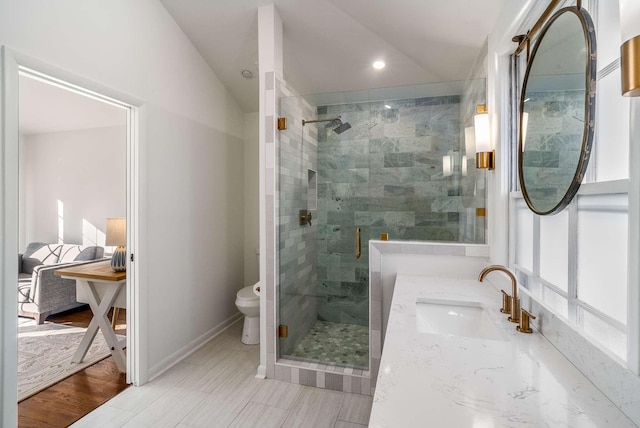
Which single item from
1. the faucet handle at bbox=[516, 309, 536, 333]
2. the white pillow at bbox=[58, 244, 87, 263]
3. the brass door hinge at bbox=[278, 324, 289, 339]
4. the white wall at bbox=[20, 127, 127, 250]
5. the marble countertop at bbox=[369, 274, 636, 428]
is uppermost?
the white wall at bbox=[20, 127, 127, 250]

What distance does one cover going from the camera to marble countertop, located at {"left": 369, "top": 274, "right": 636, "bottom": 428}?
0.70m

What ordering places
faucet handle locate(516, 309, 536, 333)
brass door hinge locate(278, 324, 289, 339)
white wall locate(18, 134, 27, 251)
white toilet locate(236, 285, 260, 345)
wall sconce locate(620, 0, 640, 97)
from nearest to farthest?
wall sconce locate(620, 0, 640, 97)
faucet handle locate(516, 309, 536, 333)
white wall locate(18, 134, 27, 251)
brass door hinge locate(278, 324, 289, 339)
white toilet locate(236, 285, 260, 345)

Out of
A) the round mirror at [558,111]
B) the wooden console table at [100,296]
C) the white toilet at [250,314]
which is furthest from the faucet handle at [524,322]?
the wooden console table at [100,296]

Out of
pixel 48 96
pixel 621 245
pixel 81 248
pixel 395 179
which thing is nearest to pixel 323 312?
pixel 395 179

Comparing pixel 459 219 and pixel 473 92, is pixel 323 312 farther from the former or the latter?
pixel 473 92

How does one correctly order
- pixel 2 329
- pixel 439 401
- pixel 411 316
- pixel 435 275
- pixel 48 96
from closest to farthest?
pixel 439 401 < pixel 411 316 < pixel 2 329 < pixel 48 96 < pixel 435 275

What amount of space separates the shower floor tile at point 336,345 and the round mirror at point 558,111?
5.13 ft

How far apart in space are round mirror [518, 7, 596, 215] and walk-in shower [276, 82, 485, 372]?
737mm

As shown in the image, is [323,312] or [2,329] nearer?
[2,329]

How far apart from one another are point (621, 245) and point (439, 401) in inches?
25.6

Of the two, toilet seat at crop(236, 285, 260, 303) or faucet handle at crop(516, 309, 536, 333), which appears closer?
faucet handle at crop(516, 309, 536, 333)

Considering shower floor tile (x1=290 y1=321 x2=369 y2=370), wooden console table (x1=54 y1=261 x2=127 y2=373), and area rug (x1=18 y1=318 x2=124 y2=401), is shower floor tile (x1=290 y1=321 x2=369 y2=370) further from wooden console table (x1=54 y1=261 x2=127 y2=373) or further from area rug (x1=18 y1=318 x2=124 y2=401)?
area rug (x1=18 y1=318 x2=124 y2=401)

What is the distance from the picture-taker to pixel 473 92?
2115 millimetres

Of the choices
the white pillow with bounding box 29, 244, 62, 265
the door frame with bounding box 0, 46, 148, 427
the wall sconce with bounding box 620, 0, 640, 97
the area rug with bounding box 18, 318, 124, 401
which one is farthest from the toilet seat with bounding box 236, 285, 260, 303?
the wall sconce with bounding box 620, 0, 640, 97
